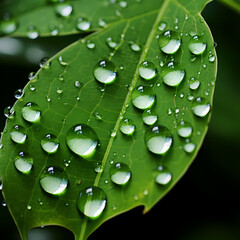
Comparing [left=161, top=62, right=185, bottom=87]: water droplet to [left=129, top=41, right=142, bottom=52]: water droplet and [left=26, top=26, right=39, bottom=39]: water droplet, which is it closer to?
[left=129, top=41, right=142, bottom=52]: water droplet

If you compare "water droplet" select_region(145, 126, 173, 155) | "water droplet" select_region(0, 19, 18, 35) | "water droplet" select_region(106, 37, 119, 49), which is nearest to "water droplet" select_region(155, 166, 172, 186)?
"water droplet" select_region(145, 126, 173, 155)

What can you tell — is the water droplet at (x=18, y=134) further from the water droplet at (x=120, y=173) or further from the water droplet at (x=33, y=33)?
the water droplet at (x=33, y=33)

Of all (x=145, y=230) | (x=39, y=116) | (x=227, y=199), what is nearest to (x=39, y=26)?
(x=39, y=116)

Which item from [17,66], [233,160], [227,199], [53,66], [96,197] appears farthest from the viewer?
[233,160]

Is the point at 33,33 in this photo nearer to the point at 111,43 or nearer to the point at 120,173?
the point at 111,43

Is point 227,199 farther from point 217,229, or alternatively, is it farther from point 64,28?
point 64,28

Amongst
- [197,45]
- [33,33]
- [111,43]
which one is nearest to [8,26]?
[33,33]

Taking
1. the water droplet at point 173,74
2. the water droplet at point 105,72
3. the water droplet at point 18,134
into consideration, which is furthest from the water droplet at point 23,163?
the water droplet at point 173,74
